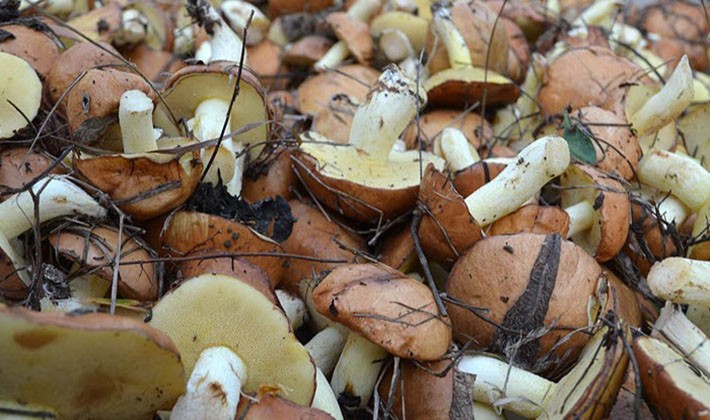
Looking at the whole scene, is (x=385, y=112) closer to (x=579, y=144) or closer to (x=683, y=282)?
(x=579, y=144)

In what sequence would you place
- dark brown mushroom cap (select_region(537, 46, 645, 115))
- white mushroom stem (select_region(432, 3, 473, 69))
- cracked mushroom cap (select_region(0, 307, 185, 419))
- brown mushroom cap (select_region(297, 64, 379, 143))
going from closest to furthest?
cracked mushroom cap (select_region(0, 307, 185, 419)) < brown mushroom cap (select_region(297, 64, 379, 143)) < dark brown mushroom cap (select_region(537, 46, 645, 115)) < white mushroom stem (select_region(432, 3, 473, 69))

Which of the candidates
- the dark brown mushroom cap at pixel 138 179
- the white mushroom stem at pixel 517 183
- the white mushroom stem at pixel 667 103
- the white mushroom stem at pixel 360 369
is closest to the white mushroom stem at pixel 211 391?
the white mushroom stem at pixel 360 369

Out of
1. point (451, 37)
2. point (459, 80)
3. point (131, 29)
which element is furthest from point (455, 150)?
point (131, 29)

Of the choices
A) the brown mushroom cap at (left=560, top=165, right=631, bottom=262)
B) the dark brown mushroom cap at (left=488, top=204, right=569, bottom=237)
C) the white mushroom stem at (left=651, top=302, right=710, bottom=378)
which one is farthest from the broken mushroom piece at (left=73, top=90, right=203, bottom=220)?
the white mushroom stem at (left=651, top=302, right=710, bottom=378)

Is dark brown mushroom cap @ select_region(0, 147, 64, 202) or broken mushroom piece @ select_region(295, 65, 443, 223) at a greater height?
dark brown mushroom cap @ select_region(0, 147, 64, 202)

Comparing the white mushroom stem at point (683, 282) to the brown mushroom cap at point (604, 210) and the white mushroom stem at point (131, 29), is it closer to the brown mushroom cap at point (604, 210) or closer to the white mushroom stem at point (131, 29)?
the brown mushroom cap at point (604, 210)

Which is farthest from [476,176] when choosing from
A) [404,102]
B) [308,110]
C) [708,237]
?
[308,110]

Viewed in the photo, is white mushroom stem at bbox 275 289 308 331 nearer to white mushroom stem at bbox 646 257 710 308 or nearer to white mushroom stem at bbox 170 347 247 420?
white mushroom stem at bbox 170 347 247 420
